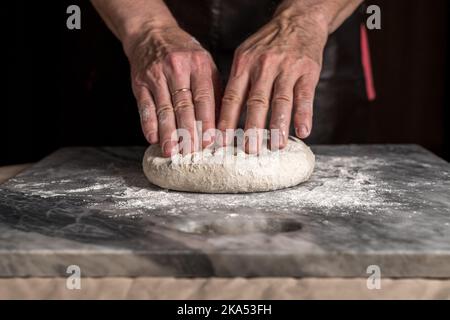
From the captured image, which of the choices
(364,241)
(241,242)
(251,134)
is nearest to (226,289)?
(241,242)

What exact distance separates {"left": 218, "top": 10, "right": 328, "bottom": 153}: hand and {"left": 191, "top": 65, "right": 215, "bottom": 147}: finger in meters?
0.03

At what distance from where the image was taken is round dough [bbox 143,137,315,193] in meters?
1.35

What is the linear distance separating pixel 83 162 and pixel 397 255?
3.34 feet

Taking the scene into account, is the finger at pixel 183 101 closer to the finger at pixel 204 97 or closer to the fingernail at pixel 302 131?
the finger at pixel 204 97

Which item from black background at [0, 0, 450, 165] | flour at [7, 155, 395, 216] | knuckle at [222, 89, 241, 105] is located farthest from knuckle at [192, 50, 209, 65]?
black background at [0, 0, 450, 165]

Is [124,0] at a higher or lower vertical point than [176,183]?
higher

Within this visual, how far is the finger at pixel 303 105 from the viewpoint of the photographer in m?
1.45

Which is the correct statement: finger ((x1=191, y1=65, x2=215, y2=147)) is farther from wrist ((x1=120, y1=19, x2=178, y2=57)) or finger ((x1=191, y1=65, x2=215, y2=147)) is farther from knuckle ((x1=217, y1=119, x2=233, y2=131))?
wrist ((x1=120, y1=19, x2=178, y2=57))

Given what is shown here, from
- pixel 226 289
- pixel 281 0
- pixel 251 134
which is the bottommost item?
pixel 226 289

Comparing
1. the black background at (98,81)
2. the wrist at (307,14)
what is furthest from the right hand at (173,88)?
the black background at (98,81)

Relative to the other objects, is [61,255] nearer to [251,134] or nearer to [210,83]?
[251,134]

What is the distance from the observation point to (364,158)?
5.71ft

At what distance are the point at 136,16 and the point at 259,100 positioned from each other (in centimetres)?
49

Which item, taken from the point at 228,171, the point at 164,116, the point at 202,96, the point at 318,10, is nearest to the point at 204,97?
the point at 202,96
